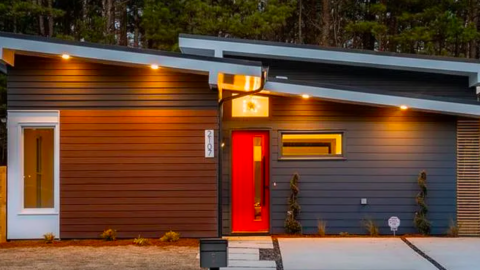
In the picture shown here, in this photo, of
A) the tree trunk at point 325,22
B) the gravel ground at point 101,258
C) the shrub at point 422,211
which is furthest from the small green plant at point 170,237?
the tree trunk at point 325,22

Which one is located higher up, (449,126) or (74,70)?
(74,70)

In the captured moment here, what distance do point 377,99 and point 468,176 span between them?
235cm

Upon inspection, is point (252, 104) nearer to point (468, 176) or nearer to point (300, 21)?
point (468, 176)

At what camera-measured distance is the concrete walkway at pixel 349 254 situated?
7828 millimetres

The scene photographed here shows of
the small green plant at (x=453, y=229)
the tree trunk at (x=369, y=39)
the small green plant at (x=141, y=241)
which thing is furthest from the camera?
the tree trunk at (x=369, y=39)

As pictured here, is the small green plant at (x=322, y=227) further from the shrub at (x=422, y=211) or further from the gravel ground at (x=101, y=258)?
the gravel ground at (x=101, y=258)

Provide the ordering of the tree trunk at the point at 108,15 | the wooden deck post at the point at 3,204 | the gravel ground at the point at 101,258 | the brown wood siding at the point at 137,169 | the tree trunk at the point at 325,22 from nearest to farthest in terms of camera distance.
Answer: the gravel ground at the point at 101,258 → the wooden deck post at the point at 3,204 → the brown wood siding at the point at 137,169 → the tree trunk at the point at 108,15 → the tree trunk at the point at 325,22

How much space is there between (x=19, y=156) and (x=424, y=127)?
7017 mm

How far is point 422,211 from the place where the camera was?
34.2 ft

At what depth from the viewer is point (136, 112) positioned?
9.90 metres

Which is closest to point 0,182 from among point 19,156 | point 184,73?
point 19,156

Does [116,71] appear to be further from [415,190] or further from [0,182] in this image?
[415,190]

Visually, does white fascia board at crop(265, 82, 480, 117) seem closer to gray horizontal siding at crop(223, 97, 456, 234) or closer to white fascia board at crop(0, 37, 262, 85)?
gray horizontal siding at crop(223, 97, 456, 234)

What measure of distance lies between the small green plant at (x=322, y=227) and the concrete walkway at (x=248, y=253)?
954 millimetres
